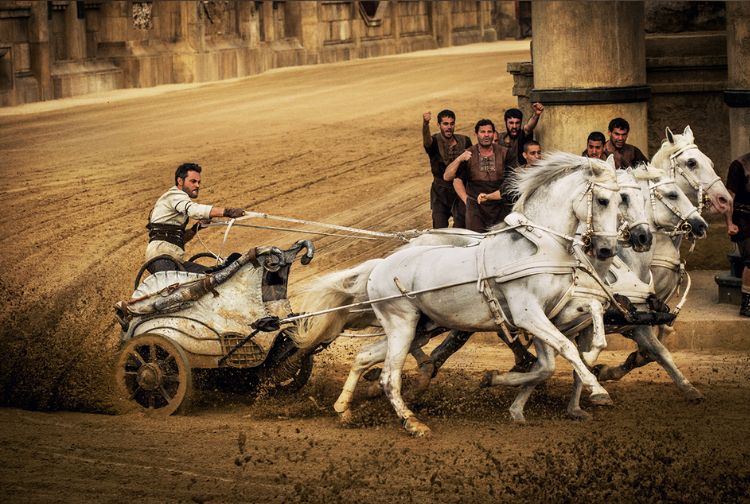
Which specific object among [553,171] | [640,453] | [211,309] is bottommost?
[640,453]

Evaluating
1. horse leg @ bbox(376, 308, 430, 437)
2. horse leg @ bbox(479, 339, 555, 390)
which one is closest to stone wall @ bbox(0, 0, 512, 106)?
horse leg @ bbox(376, 308, 430, 437)

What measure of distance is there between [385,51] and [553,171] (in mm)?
25178

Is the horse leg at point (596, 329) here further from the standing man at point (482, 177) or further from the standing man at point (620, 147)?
the standing man at point (482, 177)

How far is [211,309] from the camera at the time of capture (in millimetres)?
10742

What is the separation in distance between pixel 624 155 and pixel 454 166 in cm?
155

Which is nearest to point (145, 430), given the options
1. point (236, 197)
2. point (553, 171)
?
point (553, 171)

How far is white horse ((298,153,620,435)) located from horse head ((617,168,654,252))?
0.24 meters

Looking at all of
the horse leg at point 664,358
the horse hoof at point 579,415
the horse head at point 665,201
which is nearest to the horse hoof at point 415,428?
the horse hoof at point 579,415

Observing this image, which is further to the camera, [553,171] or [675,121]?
[675,121]

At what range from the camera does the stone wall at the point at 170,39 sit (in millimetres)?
24109

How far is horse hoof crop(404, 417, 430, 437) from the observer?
9891mm

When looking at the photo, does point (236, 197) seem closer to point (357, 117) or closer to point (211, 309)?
point (357, 117)

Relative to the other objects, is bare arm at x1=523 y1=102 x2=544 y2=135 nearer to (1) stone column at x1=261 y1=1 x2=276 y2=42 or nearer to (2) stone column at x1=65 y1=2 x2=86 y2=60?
(2) stone column at x1=65 y1=2 x2=86 y2=60

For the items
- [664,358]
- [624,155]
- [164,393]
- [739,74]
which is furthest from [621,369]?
[739,74]
